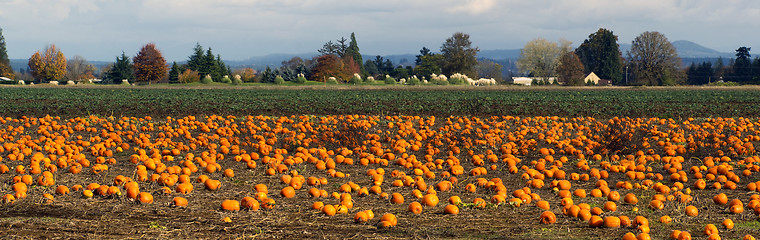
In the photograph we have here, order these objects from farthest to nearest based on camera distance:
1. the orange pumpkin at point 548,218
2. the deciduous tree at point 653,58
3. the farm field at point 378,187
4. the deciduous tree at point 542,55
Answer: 1. the deciduous tree at point 542,55
2. the deciduous tree at point 653,58
3. the orange pumpkin at point 548,218
4. the farm field at point 378,187

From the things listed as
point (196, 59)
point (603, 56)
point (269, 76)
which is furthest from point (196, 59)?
point (603, 56)

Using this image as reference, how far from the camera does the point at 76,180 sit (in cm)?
989

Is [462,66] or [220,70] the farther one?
[462,66]

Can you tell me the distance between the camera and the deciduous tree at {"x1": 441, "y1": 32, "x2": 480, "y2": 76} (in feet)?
348

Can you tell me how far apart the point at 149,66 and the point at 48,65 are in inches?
1102

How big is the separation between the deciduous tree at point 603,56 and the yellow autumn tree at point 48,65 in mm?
85008

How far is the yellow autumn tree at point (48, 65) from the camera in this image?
10138cm

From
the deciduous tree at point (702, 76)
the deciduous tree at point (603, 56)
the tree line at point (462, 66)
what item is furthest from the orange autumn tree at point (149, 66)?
the deciduous tree at point (702, 76)

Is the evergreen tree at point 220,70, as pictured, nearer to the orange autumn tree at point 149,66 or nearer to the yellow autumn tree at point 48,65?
the orange autumn tree at point 149,66

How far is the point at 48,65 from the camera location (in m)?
104

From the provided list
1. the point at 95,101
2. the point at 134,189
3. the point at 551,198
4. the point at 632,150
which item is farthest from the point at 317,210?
the point at 95,101

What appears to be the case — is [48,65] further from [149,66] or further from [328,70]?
[328,70]

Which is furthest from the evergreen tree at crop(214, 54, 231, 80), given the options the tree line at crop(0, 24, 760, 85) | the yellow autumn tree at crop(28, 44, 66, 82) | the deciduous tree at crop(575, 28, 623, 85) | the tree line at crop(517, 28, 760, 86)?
the deciduous tree at crop(575, 28, 623, 85)

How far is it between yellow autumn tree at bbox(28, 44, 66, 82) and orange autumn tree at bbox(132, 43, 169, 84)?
20319 mm
